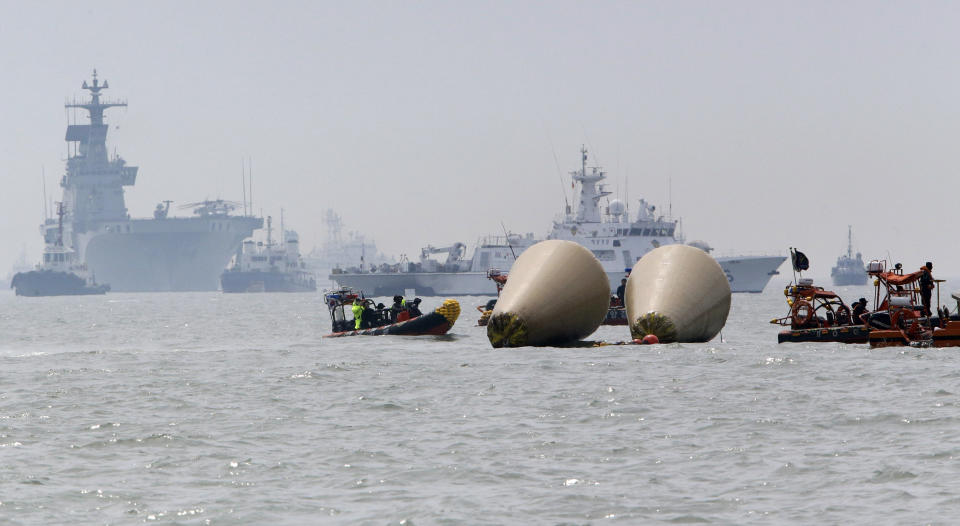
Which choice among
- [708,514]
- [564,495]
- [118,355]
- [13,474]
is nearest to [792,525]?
[708,514]

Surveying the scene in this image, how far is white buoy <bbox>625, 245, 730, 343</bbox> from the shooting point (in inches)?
1463

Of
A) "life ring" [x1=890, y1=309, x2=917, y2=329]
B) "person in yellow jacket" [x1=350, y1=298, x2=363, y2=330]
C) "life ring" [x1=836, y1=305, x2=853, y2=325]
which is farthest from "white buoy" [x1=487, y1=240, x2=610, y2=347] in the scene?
"life ring" [x1=890, y1=309, x2=917, y2=329]

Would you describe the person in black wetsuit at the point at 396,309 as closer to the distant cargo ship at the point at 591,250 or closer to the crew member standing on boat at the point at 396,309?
the crew member standing on boat at the point at 396,309

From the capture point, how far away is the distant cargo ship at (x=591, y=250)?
12612cm

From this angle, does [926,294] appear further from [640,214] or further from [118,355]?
[640,214]

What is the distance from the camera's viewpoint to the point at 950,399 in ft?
73.7

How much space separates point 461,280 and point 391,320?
93601 mm

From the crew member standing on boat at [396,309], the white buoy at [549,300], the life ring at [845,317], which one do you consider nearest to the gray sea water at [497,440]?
the life ring at [845,317]

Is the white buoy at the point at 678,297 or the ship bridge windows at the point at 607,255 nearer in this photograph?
the white buoy at the point at 678,297

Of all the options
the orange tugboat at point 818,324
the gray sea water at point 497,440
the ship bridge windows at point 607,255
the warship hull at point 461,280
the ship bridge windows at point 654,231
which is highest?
the ship bridge windows at point 654,231

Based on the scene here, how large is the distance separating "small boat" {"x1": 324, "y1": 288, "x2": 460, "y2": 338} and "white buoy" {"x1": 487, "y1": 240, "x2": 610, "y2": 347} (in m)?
4.90

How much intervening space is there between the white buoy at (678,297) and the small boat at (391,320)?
23.6 ft

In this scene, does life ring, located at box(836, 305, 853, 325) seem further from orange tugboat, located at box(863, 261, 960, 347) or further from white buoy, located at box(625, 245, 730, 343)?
white buoy, located at box(625, 245, 730, 343)

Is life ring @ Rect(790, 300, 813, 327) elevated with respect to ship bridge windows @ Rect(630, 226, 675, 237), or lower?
lower
